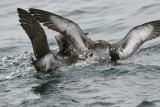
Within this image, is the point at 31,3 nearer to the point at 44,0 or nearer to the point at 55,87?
the point at 44,0

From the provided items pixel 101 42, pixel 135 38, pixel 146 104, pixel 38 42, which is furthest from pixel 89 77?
pixel 146 104

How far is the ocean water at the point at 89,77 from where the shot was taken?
286 inches

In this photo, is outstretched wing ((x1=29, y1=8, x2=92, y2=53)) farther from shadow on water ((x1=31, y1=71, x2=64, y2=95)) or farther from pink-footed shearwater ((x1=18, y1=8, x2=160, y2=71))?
shadow on water ((x1=31, y1=71, x2=64, y2=95))

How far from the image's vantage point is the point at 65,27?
989 cm

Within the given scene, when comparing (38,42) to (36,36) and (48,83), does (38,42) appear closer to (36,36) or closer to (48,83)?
(36,36)

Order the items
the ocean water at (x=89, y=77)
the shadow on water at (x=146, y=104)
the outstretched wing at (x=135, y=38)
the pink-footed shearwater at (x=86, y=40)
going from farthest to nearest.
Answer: the outstretched wing at (x=135, y=38) < the pink-footed shearwater at (x=86, y=40) < the ocean water at (x=89, y=77) < the shadow on water at (x=146, y=104)

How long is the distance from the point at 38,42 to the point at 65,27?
139 centimetres

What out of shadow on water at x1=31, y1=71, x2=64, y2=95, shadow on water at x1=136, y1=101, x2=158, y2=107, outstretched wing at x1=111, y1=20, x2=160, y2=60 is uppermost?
outstretched wing at x1=111, y1=20, x2=160, y2=60

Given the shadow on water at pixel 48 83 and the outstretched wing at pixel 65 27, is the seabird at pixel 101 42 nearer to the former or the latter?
the outstretched wing at pixel 65 27

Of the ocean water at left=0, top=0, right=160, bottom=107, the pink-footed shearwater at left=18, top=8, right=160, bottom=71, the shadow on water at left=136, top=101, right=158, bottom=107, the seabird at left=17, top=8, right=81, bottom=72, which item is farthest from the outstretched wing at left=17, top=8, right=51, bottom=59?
the shadow on water at left=136, top=101, right=158, bottom=107

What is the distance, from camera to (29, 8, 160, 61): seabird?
9.80 meters

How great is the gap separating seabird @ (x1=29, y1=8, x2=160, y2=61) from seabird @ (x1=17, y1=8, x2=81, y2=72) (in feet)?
2.67

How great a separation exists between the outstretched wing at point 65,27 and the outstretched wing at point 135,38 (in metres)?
0.78

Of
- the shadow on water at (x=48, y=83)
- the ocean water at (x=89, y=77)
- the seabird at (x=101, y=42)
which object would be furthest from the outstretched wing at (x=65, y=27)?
the shadow on water at (x=48, y=83)
